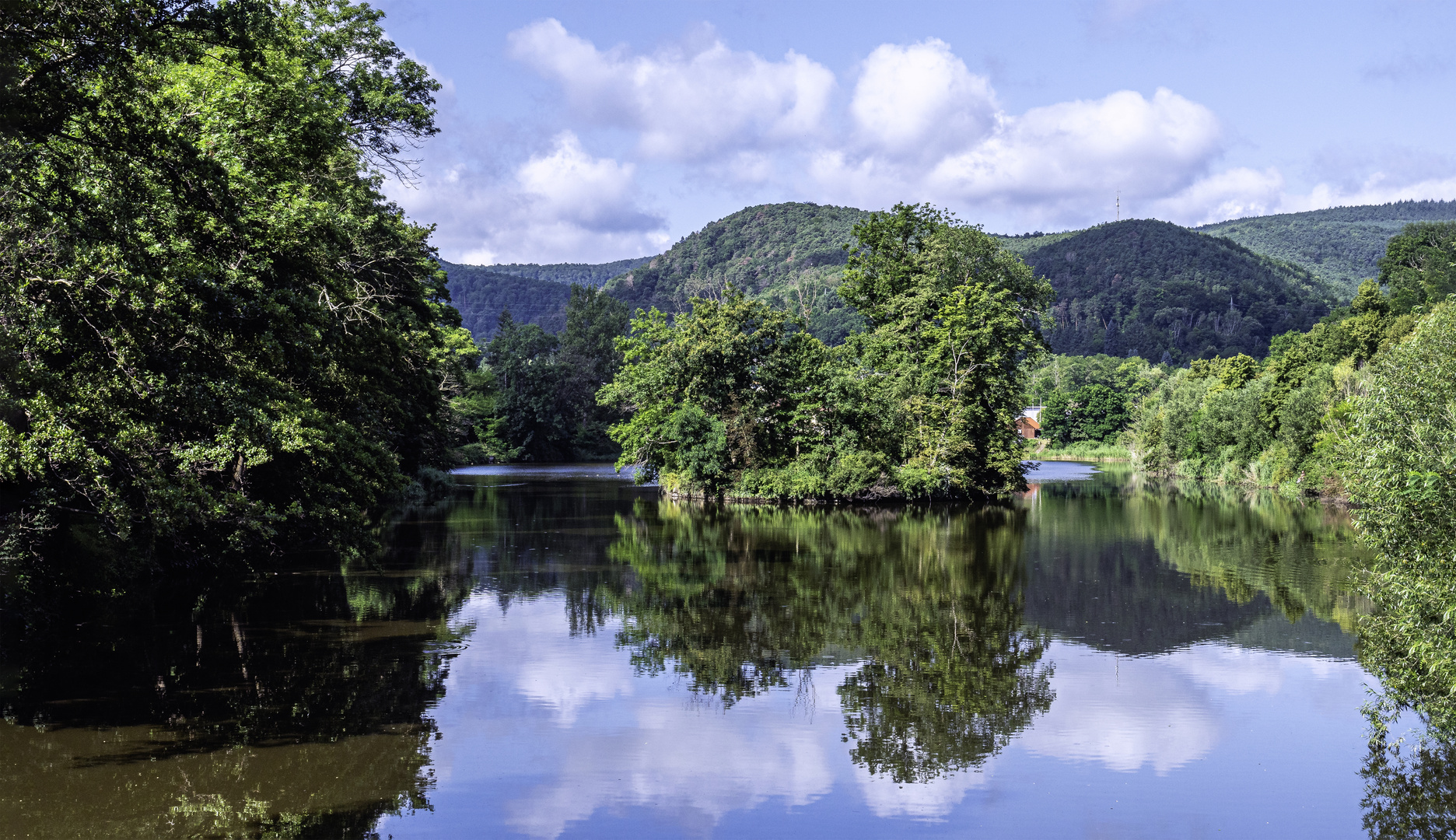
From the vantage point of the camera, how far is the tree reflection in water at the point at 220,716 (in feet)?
30.6

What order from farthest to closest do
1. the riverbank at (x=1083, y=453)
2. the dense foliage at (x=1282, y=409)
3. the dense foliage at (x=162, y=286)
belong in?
the riverbank at (x=1083, y=453) → the dense foliage at (x=1282, y=409) → the dense foliage at (x=162, y=286)

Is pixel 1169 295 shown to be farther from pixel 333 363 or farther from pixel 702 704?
pixel 702 704

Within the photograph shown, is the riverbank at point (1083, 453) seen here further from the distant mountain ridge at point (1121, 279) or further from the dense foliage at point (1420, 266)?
the distant mountain ridge at point (1121, 279)

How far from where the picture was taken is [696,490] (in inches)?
1769

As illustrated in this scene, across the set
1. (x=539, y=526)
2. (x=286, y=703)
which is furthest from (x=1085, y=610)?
(x=539, y=526)

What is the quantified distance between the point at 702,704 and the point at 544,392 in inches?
3265

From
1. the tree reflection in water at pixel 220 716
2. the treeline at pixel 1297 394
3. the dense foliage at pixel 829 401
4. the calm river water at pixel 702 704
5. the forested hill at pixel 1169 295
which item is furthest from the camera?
the forested hill at pixel 1169 295

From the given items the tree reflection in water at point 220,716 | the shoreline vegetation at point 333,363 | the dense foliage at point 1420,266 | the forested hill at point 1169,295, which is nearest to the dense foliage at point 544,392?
the shoreline vegetation at point 333,363

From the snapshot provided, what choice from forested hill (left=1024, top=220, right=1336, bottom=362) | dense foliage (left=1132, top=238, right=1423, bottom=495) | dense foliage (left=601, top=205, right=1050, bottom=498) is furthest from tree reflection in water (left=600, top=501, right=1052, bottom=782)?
forested hill (left=1024, top=220, right=1336, bottom=362)

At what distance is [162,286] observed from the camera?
1194 centimetres

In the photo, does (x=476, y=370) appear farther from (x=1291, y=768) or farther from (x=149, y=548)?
(x=1291, y=768)

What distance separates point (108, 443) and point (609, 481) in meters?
50.6

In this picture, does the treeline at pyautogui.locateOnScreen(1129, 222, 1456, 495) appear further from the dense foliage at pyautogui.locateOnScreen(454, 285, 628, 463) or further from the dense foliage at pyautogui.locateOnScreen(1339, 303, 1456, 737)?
the dense foliage at pyautogui.locateOnScreen(454, 285, 628, 463)

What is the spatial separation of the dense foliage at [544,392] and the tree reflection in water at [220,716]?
61.9 m
